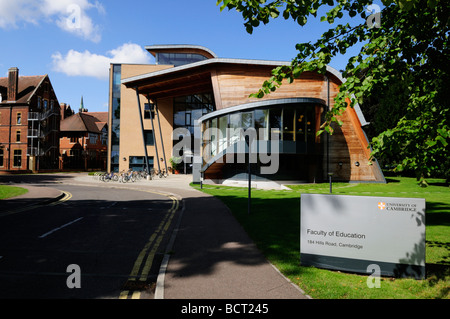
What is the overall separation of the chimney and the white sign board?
58514mm

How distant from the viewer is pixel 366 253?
200 inches

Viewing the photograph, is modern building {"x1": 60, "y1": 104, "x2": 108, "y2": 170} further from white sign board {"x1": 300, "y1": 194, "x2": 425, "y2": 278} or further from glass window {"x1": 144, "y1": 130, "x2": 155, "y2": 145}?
white sign board {"x1": 300, "y1": 194, "x2": 425, "y2": 278}

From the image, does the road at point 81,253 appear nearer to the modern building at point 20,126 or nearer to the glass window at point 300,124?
the glass window at point 300,124

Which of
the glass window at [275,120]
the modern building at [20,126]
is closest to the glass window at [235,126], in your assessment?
the glass window at [275,120]

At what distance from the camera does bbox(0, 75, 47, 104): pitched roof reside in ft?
160

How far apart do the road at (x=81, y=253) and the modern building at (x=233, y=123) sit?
→ 28.1 feet

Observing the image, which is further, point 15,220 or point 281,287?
point 15,220

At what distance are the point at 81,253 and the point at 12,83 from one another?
5553 cm

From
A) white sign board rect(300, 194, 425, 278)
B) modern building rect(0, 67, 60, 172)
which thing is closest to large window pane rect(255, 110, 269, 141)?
white sign board rect(300, 194, 425, 278)

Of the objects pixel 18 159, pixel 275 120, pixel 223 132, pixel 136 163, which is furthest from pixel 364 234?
pixel 18 159

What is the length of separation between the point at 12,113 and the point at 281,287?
58.5 meters
